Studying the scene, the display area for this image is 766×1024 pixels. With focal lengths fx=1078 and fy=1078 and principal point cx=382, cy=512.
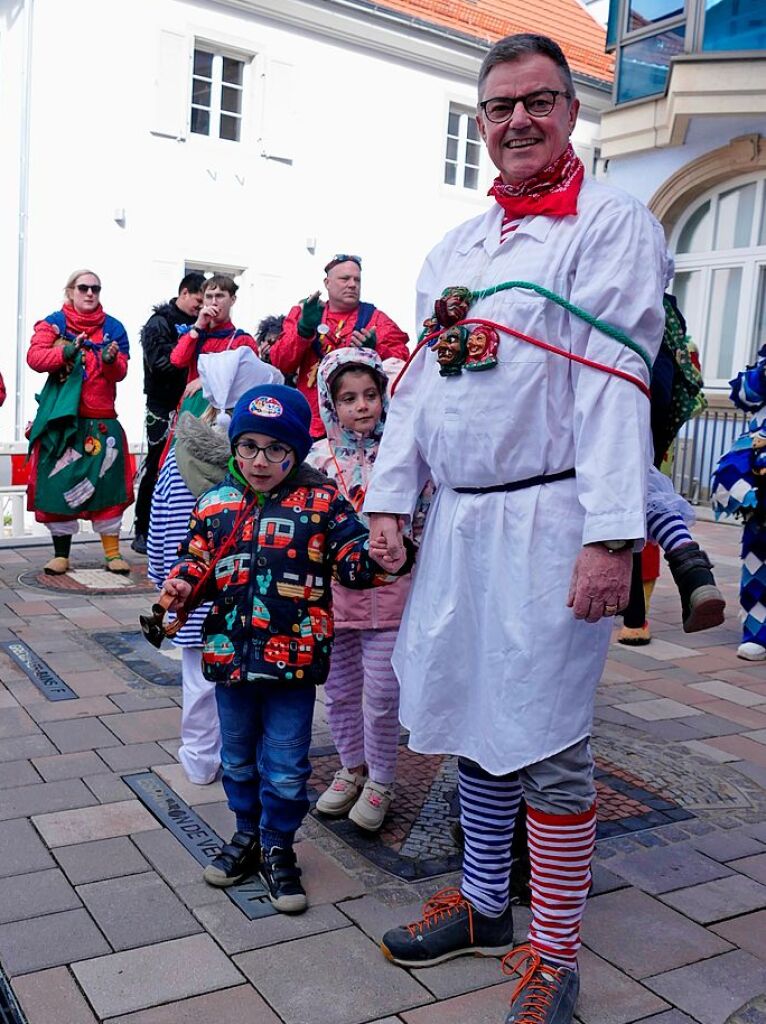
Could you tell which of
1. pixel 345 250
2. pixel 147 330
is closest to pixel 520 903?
pixel 147 330

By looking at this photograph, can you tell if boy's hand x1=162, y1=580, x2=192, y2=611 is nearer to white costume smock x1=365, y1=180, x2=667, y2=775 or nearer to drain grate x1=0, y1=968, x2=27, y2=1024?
white costume smock x1=365, y1=180, x2=667, y2=775

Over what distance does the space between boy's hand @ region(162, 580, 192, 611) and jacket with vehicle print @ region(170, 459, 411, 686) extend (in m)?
0.03

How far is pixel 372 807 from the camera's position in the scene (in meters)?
3.37

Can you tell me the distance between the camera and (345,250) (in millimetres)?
15547

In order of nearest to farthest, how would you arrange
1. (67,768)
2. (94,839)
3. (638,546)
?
(638,546) < (94,839) < (67,768)

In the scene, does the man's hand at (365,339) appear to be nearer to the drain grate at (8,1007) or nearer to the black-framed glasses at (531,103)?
the black-framed glasses at (531,103)

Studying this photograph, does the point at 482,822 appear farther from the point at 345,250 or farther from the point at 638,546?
the point at 345,250

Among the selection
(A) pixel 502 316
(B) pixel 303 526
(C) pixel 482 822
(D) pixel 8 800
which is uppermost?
(A) pixel 502 316

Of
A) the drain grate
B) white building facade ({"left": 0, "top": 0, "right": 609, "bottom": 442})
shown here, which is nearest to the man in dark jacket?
the drain grate

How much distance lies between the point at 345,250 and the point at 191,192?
8.39 ft

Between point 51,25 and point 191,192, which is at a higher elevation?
point 51,25

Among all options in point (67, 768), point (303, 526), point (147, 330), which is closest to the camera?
point (303, 526)

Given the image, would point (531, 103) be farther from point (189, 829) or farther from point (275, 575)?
point (189, 829)

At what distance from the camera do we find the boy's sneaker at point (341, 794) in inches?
138
